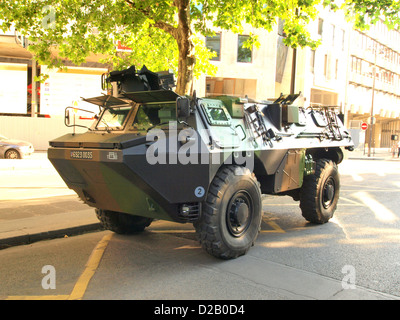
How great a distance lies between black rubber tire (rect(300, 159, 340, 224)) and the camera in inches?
271

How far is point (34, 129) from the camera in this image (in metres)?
22.7

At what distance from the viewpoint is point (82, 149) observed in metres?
4.64

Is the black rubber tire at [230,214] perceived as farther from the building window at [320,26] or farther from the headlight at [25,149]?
the building window at [320,26]

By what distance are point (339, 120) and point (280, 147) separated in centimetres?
278

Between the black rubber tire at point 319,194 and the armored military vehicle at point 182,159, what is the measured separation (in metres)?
0.51

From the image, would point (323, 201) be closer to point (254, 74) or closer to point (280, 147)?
point (280, 147)

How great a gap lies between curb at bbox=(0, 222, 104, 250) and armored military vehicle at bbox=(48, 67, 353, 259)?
2.41 ft

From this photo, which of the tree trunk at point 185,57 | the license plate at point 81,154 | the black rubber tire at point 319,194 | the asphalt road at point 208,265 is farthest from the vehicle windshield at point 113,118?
the tree trunk at point 185,57

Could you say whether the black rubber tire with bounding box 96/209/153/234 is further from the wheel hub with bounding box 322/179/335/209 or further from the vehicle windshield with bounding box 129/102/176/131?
the wheel hub with bounding box 322/179/335/209

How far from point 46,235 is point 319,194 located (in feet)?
14.9

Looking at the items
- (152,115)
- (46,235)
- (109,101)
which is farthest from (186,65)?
(46,235)

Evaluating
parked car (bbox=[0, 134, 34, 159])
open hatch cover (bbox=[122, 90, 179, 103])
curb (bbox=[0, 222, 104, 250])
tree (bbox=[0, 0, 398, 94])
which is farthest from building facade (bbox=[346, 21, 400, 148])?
open hatch cover (bbox=[122, 90, 179, 103])
